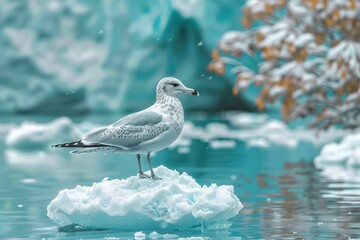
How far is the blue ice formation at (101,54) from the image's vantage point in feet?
116

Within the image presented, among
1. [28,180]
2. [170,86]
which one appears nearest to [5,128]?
[28,180]

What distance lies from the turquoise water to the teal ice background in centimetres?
3

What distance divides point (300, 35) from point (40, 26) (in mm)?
21546

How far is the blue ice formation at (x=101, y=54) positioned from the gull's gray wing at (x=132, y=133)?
25526mm

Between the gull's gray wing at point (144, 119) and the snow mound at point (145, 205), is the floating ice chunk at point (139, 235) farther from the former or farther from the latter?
the gull's gray wing at point (144, 119)

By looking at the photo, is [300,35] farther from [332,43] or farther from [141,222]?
[141,222]

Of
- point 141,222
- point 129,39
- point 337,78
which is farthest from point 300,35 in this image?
point 129,39

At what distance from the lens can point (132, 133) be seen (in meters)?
8.52

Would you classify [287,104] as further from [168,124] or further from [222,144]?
[168,124]

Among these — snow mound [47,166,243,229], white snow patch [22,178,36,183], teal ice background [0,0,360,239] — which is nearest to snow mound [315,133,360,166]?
teal ice background [0,0,360,239]

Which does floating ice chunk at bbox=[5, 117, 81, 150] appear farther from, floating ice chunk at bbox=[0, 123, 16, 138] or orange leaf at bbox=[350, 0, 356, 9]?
orange leaf at bbox=[350, 0, 356, 9]

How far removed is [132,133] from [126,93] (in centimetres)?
2753

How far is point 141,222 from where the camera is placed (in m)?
8.19

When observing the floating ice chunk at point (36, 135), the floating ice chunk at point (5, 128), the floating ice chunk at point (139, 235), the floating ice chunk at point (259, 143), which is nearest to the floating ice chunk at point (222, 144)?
the floating ice chunk at point (259, 143)
